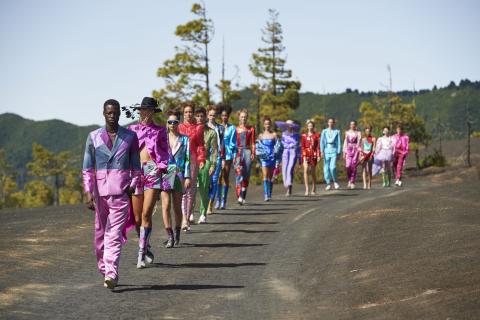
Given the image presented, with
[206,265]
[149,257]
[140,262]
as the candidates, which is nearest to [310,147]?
[206,265]

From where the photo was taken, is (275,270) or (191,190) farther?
(191,190)

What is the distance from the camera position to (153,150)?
40.7 ft

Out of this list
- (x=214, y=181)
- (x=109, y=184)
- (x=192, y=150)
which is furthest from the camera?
(x=214, y=181)

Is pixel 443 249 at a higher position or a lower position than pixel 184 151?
lower

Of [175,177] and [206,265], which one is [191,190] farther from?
[206,265]

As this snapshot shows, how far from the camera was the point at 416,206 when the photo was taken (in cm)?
1853

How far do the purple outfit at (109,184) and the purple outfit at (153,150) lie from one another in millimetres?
1812

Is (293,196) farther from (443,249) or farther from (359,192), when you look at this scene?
(443,249)

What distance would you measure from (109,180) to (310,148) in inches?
675

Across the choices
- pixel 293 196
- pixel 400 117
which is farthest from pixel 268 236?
pixel 400 117

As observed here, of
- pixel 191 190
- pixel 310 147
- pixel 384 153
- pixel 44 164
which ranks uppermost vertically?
pixel 310 147

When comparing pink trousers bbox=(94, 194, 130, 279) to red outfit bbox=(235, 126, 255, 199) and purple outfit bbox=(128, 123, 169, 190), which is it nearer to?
purple outfit bbox=(128, 123, 169, 190)

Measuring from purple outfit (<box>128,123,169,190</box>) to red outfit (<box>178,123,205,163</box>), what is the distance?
3717mm

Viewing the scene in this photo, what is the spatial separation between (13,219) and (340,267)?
1227 cm
